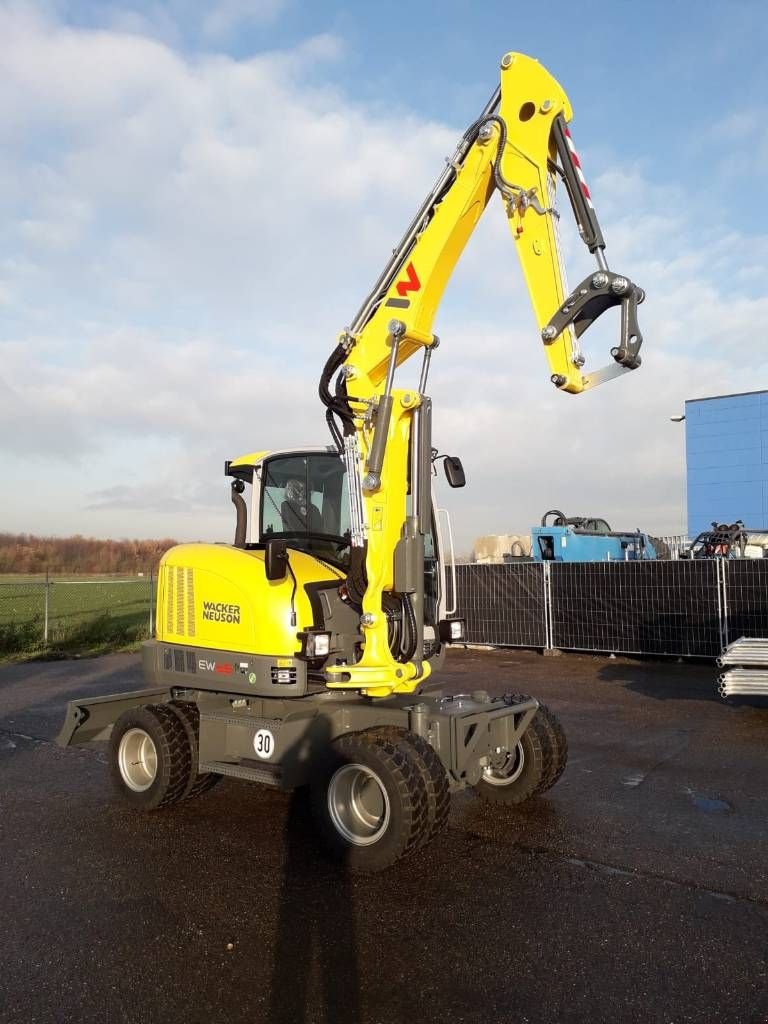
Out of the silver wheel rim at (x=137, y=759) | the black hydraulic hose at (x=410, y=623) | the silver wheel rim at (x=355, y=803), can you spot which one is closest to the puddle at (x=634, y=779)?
the black hydraulic hose at (x=410, y=623)

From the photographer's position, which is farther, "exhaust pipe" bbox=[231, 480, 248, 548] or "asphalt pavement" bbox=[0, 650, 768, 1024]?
"exhaust pipe" bbox=[231, 480, 248, 548]

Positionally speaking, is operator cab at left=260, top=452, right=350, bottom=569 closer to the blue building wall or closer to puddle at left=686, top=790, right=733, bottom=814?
puddle at left=686, top=790, right=733, bottom=814

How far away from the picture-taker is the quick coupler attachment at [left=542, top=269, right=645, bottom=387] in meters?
5.16

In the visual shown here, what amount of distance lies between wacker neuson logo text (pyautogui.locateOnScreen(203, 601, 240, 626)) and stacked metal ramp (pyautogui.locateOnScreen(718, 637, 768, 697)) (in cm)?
627

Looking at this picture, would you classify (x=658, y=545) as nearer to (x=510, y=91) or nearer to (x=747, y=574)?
(x=747, y=574)

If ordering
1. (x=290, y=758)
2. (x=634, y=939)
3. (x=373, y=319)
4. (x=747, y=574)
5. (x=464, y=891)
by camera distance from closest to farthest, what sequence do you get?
1. (x=634, y=939)
2. (x=464, y=891)
3. (x=290, y=758)
4. (x=373, y=319)
5. (x=747, y=574)

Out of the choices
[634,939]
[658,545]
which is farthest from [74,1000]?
[658,545]

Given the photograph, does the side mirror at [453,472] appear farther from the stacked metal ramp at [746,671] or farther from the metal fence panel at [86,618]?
the metal fence panel at [86,618]

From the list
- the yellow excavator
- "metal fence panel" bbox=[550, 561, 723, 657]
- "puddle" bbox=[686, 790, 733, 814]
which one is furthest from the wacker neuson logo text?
"metal fence panel" bbox=[550, 561, 723, 657]

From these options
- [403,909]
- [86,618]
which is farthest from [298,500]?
[86,618]

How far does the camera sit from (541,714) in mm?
6137

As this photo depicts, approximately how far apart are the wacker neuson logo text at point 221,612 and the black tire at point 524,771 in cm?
226

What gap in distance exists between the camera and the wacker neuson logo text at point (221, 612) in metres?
5.93

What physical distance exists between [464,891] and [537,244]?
4.36 metres
